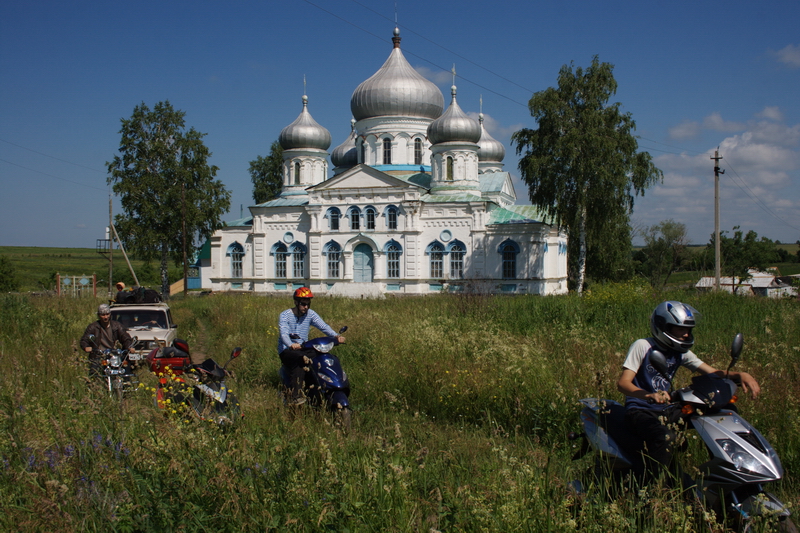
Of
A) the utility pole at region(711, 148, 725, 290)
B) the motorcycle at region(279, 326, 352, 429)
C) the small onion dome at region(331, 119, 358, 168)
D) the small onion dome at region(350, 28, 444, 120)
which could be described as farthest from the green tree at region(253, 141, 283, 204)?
the motorcycle at region(279, 326, 352, 429)

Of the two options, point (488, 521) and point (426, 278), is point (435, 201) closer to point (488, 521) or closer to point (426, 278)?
point (426, 278)

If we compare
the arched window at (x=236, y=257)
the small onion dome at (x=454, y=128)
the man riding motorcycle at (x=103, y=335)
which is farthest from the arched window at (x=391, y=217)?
the man riding motorcycle at (x=103, y=335)

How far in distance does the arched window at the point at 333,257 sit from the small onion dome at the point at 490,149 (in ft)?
43.7

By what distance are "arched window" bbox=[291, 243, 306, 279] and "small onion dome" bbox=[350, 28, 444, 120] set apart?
28.9ft

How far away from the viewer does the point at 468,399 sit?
21.4ft

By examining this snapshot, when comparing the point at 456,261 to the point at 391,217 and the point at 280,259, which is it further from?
the point at 280,259

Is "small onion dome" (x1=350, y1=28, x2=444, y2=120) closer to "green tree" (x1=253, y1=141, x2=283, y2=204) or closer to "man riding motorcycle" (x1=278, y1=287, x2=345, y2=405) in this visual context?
"green tree" (x1=253, y1=141, x2=283, y2=204)

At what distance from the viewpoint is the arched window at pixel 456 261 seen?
30062 millimetres

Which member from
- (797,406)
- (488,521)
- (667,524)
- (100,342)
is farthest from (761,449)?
(100,342)

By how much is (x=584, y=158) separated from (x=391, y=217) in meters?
10.1

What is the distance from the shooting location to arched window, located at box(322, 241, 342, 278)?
31906 millimetres

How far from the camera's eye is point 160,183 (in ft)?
106

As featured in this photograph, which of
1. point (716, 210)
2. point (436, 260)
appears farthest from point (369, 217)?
point (716, 210)

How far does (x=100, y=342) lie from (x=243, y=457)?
16.2 ft
